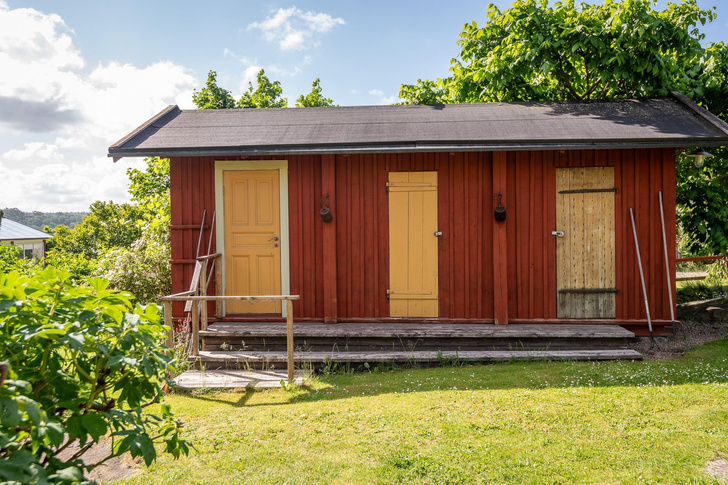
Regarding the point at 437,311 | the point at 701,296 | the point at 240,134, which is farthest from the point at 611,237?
the point at 240,134

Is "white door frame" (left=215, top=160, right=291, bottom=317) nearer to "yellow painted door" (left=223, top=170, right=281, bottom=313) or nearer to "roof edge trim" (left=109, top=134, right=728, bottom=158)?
"yellow painted door" (left=223, top=170, right=281, bottom=313)

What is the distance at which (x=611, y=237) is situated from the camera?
280 inches

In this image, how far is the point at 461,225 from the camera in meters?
7.22

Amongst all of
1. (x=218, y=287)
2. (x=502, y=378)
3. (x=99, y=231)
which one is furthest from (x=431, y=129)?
(x=99, y=231)

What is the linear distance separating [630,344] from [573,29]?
6.31 m

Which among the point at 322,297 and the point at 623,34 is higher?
the point at 623,34

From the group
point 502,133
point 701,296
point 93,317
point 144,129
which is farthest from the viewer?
point 701,296

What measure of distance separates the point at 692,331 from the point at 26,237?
152ft

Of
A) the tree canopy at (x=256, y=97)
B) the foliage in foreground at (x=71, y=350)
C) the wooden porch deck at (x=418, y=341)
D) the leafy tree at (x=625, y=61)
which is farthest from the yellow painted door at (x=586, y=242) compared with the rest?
the tree canopy at (x=256, y=97)

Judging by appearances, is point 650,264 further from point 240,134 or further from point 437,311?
point 240,134

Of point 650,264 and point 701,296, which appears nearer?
point 650,264

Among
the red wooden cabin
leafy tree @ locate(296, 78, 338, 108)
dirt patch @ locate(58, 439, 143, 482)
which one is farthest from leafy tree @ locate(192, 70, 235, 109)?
dirt patch @ locate(58, 439, 143, 482)

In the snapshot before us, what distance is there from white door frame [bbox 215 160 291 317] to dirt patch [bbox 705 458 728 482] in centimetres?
524

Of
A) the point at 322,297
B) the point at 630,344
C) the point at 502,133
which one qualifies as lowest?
the point at 630,344
